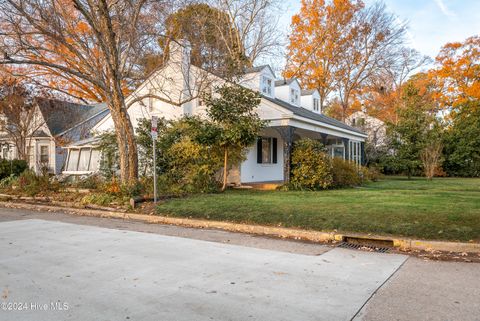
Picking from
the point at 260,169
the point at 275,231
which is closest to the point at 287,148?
the point at 260,169

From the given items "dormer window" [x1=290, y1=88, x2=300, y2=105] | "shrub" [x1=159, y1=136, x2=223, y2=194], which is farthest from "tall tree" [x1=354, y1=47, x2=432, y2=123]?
"shrub" [x1=159, y1=136, x2=223, y2=194]

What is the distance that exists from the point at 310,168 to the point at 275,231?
24.3ft

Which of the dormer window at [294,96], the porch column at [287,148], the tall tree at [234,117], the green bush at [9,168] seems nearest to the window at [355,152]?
the dormer window at [294,96]

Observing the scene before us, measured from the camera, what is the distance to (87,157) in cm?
1902

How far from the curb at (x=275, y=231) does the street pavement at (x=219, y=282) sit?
0.50 meters

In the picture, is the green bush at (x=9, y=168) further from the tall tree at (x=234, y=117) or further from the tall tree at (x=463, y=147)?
the tall tree at (x=463, y=147)

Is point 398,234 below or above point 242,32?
below

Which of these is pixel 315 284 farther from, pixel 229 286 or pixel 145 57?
pixel 145 57

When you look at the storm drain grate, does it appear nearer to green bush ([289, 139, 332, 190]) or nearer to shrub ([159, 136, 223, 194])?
shrub ([159, 136, 223, 194])

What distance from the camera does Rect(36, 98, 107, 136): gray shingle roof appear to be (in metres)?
23.5

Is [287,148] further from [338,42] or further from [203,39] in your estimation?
[338,42]

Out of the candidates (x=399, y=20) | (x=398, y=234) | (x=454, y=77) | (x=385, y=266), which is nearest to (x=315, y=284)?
(x=385, y=266)

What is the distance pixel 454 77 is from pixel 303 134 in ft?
67.5

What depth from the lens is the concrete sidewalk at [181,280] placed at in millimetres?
3707
